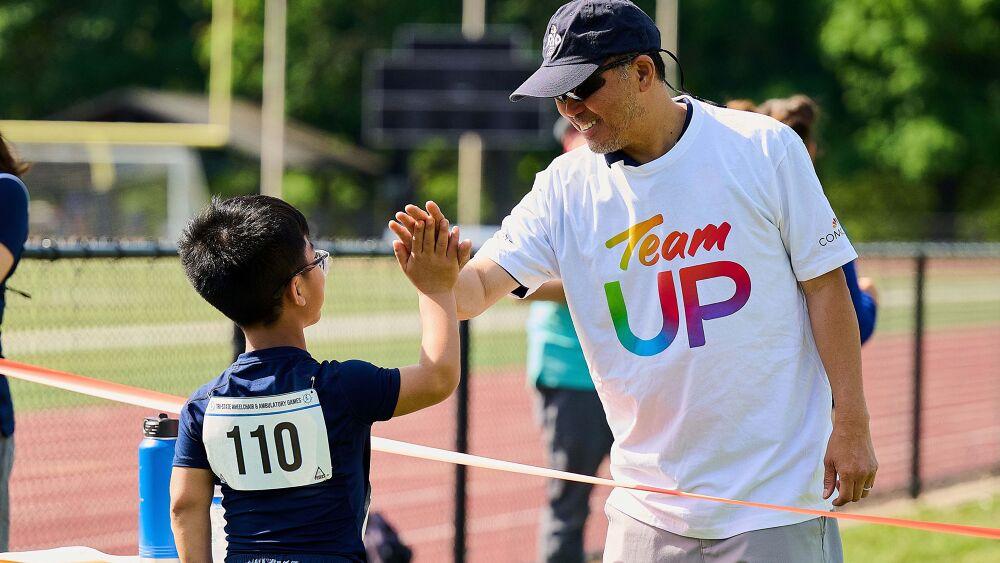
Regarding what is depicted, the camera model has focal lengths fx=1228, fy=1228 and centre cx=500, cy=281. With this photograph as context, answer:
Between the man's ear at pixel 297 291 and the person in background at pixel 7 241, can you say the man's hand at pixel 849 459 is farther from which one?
the person in background at pixel 7 241

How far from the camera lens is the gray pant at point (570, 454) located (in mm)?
4996

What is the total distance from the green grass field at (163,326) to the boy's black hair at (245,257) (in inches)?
122

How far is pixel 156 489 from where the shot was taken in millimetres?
2941

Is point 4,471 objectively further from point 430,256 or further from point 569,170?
point 569,170

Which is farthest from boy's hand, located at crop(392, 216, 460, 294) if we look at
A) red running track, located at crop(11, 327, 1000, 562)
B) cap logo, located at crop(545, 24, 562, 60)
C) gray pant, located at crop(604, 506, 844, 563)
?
red running track, located at crop(11, 327, 1000, 562)

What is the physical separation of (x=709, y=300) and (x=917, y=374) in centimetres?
595

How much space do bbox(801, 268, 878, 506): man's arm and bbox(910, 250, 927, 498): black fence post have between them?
5674 mm

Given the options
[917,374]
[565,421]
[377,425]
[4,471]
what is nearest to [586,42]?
[4,471]

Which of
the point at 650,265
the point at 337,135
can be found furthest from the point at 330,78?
the point at 650,265

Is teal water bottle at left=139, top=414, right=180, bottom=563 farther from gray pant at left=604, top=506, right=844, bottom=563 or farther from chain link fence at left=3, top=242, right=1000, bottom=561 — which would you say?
chain link fence at left=3, top=242, right=1000, bottom=561

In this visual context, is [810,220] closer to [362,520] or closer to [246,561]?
[362,520]

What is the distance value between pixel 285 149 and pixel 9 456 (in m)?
39.1

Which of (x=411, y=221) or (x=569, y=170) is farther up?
(x=569, y=170)

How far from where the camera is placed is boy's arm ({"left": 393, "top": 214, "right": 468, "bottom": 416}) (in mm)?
2637
